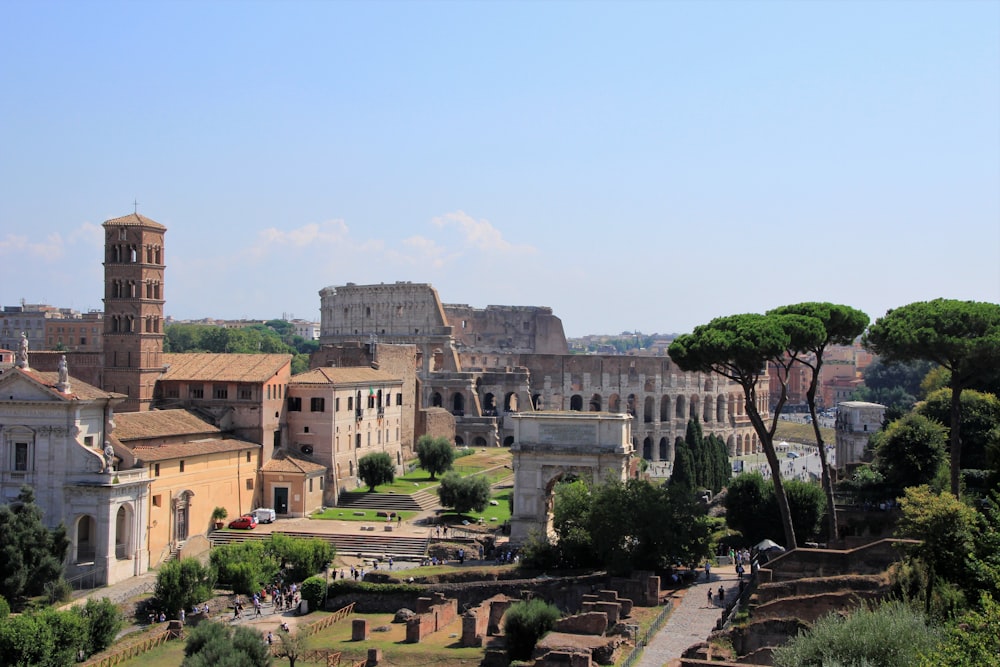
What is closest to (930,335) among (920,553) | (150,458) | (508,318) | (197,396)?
(920,553)

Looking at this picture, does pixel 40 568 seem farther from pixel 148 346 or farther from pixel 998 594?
pixel 998 594

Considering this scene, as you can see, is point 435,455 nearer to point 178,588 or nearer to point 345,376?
point 345,376

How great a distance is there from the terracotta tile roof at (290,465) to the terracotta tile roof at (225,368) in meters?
3.76

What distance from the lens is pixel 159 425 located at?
46.3 metres

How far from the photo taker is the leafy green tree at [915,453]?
40938 mm

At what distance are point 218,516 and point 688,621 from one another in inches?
897

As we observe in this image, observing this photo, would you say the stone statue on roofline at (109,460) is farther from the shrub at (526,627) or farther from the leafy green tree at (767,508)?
the leafy green tree at (767,508)

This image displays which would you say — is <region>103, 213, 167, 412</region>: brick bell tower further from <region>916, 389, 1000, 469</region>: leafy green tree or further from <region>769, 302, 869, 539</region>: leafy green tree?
<region>916, 389, 1000, 469</region>: leafy green tree

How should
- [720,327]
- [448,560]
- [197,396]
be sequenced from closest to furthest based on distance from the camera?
[720,327] < [448,560] < [197,396]

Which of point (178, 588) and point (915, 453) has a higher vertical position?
point (915, 453)

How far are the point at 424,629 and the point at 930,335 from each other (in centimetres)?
1785

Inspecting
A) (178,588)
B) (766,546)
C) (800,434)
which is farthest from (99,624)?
(800,434)

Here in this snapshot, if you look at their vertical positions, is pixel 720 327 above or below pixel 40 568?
above

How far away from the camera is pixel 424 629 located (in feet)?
110
